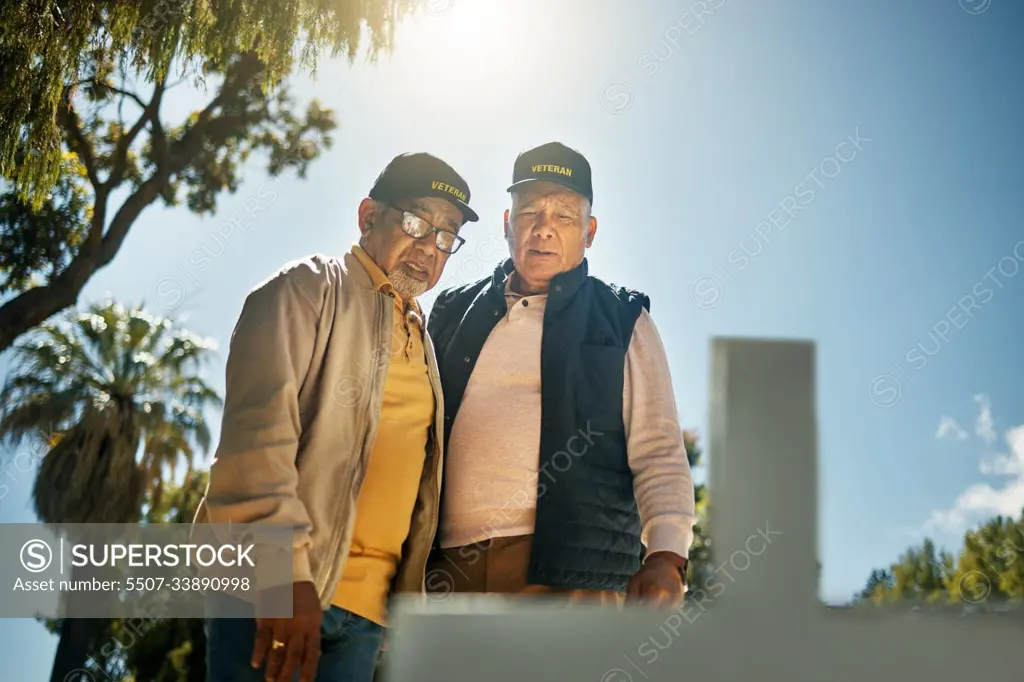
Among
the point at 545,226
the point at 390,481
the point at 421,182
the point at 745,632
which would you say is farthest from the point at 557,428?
the point at 745,632

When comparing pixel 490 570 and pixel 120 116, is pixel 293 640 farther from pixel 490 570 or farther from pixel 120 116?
pixel 120 116

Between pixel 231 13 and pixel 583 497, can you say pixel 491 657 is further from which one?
pixel 231 13

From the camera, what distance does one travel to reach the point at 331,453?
8.24 ft

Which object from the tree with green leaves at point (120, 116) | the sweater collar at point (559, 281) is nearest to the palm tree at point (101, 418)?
the tree with green leaves at point (120, 116)

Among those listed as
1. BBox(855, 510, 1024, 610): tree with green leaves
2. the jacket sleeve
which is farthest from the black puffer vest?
BBox(855, 510, 1024, 610): tree with green leaves

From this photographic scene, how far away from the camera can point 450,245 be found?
10.3 feet

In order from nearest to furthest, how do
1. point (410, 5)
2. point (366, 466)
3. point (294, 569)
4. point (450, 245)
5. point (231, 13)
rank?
point (294, 569) < point (366, 466) < point (450, 245) < point (231, 13) < point (410, 5)

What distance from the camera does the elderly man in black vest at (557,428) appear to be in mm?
2865

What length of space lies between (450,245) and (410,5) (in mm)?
4257

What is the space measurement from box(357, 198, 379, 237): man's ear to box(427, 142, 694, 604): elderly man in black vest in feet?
1.41

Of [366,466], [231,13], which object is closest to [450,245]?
[366,466]

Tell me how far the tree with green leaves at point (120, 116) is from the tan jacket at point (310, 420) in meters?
3.91

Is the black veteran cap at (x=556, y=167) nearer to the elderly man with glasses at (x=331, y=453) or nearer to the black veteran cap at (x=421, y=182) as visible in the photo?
the black veteran cap at (x=421, y=182)

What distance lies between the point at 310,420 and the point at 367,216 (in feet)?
2.83
